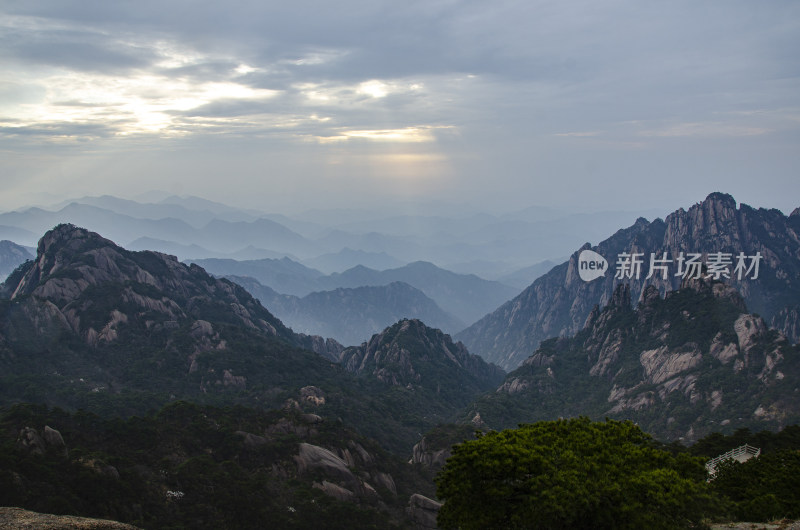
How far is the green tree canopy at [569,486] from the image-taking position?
35312mm

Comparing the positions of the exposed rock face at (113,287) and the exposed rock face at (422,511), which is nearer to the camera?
the exposed rock face at (422,511)

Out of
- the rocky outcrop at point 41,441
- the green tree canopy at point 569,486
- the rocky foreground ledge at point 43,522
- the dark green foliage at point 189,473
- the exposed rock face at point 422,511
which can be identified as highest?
the green tree canopy at point 569,486

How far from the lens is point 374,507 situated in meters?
72.3

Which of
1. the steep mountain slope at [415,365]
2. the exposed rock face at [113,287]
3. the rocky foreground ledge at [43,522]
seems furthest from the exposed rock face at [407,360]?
the rocky foreground ledge at [43,522]

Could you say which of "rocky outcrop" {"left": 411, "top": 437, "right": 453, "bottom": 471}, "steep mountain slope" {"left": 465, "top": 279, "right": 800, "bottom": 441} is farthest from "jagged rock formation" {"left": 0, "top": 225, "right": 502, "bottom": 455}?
"steep mountain slope" {"left": 465, "top": 279, "right": 800, "bottom": 441}

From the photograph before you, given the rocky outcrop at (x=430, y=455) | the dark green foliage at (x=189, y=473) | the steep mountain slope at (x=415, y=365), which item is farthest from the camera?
the steep mountain slope at (x=415, y=365)

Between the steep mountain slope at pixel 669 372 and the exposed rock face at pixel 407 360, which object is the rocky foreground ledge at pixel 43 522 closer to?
the steep mountain slope at pixel 669 372

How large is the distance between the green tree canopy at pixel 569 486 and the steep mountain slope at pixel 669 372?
80.2 metres

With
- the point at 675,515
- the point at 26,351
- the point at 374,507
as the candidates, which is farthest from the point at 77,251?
the point at 675,515

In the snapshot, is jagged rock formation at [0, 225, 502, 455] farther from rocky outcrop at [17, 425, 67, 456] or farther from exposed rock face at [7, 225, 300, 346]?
rocky outcrop at [17, 425, 67, 456]

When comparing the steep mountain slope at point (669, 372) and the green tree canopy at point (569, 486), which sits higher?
the green tree canopy at point (569, 486)

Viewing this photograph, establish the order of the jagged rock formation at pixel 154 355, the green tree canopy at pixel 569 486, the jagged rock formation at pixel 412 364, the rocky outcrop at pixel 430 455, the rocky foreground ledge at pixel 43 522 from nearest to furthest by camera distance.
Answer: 1. the green tree canopy at pixel 569 486
2. the rocky foreground ledge at pixel 43 522
3. the rocky outcrop at pixel 430 455
4. the jagged rock formation at pixel 154 355
5. the jagged rock formation at pixel 412 364

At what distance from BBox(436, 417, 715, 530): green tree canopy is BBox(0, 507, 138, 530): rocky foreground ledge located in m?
25.3

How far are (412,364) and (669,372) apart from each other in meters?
72.0
